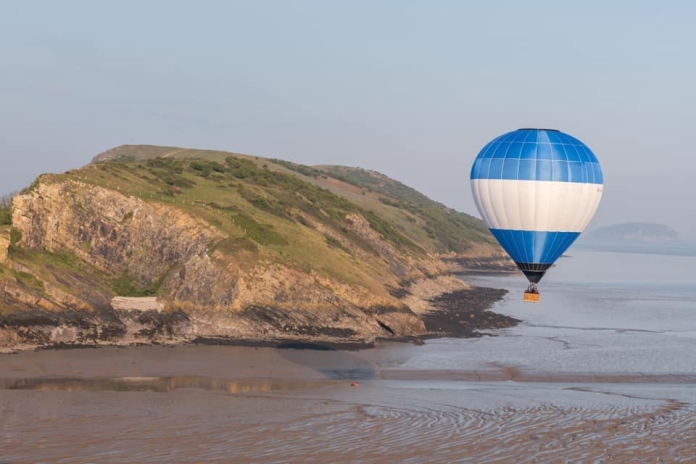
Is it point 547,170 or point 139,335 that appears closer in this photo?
point 547,170

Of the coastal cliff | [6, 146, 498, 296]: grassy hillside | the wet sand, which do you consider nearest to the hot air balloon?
the wet sand

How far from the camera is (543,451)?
28297 mm

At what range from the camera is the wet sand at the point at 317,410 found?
91.5ft

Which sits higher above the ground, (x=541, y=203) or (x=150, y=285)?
(x=541, y=203)

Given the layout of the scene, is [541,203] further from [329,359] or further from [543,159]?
[329,359]

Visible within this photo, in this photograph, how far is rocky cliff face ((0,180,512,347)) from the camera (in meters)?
46.2

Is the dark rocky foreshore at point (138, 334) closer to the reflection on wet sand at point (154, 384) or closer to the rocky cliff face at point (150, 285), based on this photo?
the rocky cliff face at point (150, 285)

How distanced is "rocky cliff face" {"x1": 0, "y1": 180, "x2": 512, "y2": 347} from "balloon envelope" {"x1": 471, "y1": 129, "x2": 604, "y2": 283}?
52.0 feet

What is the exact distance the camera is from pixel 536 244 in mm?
35562

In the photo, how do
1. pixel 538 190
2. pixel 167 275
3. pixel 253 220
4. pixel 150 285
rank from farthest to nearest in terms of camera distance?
pixel 253 220, pixel 167 275, pixel 150 285, pixel 538 190

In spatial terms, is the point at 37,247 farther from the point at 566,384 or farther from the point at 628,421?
the point at 628,421

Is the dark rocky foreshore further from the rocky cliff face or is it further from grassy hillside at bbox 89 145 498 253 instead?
grassy hillside at bbox 89 145 498 253

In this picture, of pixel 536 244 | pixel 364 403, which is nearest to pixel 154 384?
pixel 364 403

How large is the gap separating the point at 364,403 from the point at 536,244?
9.14 meters
